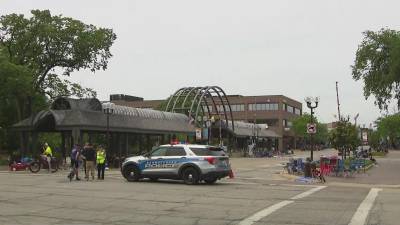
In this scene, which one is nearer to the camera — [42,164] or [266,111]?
[42,164]

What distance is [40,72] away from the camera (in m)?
53.0

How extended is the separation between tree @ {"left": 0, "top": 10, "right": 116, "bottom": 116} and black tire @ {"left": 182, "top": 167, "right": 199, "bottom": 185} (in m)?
28.8

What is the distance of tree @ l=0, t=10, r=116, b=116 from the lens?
50.8m

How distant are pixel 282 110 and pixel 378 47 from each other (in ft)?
321

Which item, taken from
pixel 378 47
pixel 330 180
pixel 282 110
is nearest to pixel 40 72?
pixel 378 47

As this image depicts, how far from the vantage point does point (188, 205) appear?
16078 millimetres

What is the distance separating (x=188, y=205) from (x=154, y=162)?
9.24 m

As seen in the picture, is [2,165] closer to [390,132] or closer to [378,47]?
[378,47]

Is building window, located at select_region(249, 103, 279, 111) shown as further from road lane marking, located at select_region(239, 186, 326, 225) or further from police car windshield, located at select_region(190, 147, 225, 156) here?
road lane marking, located at select_region(239, 186, 326, 225)

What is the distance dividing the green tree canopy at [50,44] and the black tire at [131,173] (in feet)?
86.3

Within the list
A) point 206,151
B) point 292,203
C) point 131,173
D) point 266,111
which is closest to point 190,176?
point 206,151

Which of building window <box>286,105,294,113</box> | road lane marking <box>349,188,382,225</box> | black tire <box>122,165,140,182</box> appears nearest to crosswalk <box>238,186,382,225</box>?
road lane marking <box>349,188,382,225</box>

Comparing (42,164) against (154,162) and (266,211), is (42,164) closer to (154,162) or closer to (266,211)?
(154,162)

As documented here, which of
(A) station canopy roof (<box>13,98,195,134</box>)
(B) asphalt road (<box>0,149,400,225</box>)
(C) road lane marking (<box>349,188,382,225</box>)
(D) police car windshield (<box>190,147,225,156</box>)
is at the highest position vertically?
(A) station canopy roof (<box>13,98,195,134</box>)
